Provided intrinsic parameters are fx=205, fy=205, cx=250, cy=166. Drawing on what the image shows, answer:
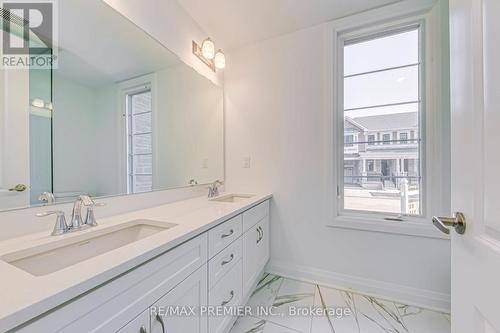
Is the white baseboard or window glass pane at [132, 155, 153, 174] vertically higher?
window glass pane at [132, 155, 153, 174]

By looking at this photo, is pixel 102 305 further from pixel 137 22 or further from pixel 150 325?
pixel 137 22

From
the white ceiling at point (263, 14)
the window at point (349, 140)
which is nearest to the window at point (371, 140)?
the window at point (349, 140)

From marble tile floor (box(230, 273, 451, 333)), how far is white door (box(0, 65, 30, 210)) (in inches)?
54.2

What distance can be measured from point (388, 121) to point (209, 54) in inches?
67.1

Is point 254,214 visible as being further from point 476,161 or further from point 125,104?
point 476,161

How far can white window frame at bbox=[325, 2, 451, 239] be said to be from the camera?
4.92ft

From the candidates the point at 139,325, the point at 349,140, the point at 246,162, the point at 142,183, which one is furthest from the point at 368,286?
the point at 142,183

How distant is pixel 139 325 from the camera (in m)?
0.65

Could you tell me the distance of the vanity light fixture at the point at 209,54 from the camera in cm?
188

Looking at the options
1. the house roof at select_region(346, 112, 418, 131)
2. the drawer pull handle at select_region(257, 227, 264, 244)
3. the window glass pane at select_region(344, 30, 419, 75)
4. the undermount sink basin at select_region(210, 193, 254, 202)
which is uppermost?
the window glass pane at select_region(344, 30, 419, 75)

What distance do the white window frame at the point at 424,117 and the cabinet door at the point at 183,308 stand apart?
128 centimetres

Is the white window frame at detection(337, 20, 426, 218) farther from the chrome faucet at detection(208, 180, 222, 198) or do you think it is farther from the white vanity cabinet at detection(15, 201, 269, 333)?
the chrome faucet at detection(208, 180, 222, 198)

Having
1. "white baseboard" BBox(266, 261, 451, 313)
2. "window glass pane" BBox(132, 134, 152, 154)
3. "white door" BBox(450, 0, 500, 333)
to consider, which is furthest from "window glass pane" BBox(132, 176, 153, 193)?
"white door" BBox(450, 0, 500, 333)

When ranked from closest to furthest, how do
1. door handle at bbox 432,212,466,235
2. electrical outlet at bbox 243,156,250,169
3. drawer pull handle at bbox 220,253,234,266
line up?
door handle at bbox 432,212,466,235 < drawer pull handle at bbox 220,253,234,266 < electrical outlet at bbox 243,156,250,169
